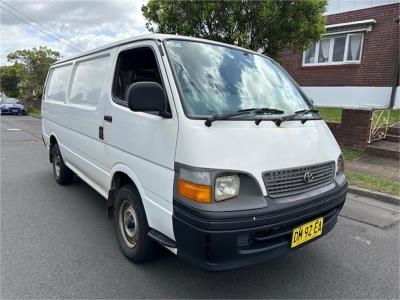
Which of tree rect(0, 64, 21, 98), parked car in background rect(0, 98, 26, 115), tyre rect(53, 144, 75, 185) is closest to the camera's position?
tyre rect(53, 144, 75, 185)

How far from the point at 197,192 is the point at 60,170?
3949mm

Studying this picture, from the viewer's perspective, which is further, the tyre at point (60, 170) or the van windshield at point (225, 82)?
the tyre at point (60, 170)

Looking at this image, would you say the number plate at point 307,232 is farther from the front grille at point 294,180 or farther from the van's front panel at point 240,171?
the front grille at point 294,180

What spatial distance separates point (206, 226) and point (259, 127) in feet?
2.96

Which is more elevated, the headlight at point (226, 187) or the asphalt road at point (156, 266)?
the headlight at point (226, 187)

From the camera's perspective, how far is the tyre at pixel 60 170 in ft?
17.7

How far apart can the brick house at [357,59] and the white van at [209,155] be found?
8.17 meters

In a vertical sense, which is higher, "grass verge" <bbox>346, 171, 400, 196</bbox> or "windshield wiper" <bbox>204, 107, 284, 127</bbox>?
"windshield wiper" <bbox>204, 107, 284, 127</bbox>

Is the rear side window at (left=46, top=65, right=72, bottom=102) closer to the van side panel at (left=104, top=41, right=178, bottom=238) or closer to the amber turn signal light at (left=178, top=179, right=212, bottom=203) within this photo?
the van side panel at (left=104, top=41, right=178, bottom=238)

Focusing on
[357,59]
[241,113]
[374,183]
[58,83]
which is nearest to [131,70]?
[241,113]

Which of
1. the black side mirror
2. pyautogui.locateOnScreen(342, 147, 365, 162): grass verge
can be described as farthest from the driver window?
pyautogui.locateOnScreen(342, 147, 365, 162): grass verge

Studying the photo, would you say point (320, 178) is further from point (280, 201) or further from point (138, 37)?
point (138, 37)

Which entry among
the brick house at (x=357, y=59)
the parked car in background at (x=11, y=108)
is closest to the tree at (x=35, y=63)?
the parked car in background at (x=11, y=108)

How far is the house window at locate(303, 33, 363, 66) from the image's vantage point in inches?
475
